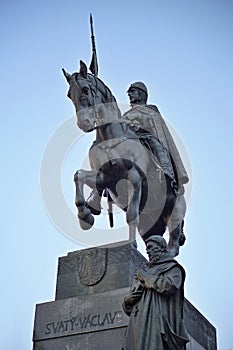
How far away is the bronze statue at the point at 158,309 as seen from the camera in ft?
32.4

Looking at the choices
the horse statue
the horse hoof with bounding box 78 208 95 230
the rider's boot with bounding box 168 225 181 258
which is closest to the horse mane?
the horse statue

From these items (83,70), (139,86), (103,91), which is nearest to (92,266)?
(103,91)

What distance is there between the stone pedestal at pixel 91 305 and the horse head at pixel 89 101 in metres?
2.65

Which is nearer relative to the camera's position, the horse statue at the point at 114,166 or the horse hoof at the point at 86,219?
the horse hoof at the point at 86,219

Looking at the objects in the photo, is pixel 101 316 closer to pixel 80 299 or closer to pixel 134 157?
pixel 80 299

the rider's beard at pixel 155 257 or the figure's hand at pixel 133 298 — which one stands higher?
the rider's beard at pixel 155 257

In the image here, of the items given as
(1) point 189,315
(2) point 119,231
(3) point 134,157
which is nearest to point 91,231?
(2) point 119,231

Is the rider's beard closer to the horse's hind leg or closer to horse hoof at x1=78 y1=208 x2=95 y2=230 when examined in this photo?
horse hoof at x1=78 y1=208 x2=95 y2=230

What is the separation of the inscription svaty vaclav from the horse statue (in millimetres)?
1775

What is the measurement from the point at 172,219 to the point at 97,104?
127 inches

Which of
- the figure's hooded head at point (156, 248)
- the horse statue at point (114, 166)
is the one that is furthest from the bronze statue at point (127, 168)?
the figure's hooded head at point (156, 248)

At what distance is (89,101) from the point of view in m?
13.6

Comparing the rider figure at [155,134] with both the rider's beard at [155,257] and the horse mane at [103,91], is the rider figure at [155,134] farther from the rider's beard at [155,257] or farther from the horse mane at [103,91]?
the rider's beard at [155,257]

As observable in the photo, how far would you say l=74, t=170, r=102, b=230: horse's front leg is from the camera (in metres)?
13.4
